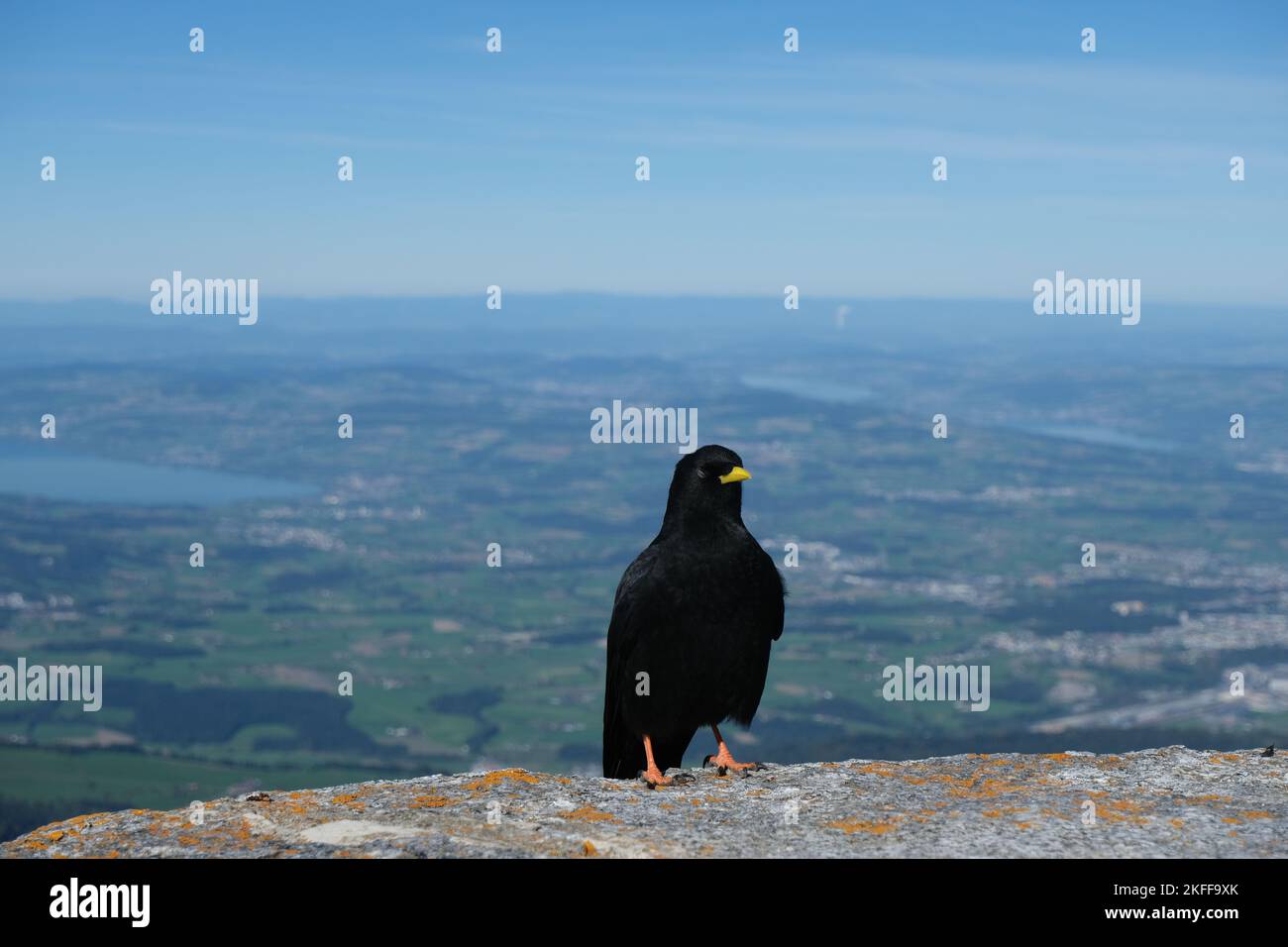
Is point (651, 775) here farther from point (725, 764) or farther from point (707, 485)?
point (707, 485)

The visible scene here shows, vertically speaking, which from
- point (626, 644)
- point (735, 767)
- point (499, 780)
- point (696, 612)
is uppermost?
point (696, 612)

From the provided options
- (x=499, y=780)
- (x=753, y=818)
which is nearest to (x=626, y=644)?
(x=499, y=780)

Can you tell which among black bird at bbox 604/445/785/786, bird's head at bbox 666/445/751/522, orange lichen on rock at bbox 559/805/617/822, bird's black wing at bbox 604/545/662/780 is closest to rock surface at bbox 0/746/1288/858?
orange lichen on rock at bbox 559/805/617/822

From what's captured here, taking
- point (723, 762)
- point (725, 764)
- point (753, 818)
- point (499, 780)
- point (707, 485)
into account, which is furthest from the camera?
point (707, 485)

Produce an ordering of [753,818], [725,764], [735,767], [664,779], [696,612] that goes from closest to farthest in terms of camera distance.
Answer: [753,818] → [664,779] → [735,767] → [725,764] → [696,612]

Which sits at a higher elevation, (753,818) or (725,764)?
(753,818)

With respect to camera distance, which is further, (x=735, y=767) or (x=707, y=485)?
(x=707, y=485)

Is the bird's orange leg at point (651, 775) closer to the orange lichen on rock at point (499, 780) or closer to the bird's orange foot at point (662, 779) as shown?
the bird's orange foot at point (662, 779)
